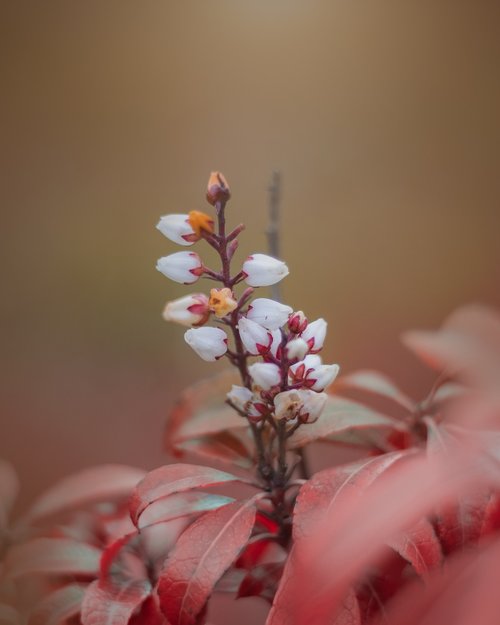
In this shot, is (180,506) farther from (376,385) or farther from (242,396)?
(376,385)

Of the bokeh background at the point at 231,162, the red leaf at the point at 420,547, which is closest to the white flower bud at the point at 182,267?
the red leaf at the point at 420,547

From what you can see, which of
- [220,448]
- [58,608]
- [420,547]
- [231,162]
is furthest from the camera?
[231,162]

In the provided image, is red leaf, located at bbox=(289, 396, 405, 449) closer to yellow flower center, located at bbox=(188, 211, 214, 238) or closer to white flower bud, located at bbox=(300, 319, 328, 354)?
white flower bud, located at bbox=(300, 319, 328, 354)

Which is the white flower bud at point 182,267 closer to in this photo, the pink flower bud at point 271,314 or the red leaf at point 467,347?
the pink flower bud at point 271,314

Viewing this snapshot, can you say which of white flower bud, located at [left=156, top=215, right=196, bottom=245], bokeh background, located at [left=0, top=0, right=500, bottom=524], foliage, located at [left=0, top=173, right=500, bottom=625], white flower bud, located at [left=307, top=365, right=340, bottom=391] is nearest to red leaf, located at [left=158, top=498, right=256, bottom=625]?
foliage, located at [left=0, top=173, right=500, bottom=625]

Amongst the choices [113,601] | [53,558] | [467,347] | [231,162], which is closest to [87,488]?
[53,558]

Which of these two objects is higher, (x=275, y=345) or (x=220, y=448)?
(x=275, y=345)
